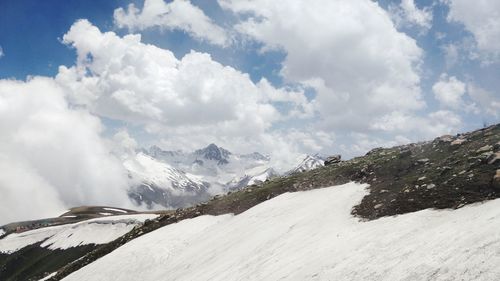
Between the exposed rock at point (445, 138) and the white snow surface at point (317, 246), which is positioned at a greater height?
the exposed rock at point (445, 138)

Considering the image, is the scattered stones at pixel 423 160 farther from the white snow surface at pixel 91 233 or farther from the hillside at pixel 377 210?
the white snow surface at pixel 91 233

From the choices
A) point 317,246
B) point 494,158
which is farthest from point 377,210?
point 494,158

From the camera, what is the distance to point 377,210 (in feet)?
95.3

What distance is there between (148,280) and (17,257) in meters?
121

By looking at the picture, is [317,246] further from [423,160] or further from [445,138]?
[445,138]

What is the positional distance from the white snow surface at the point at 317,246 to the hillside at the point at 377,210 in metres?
0.10

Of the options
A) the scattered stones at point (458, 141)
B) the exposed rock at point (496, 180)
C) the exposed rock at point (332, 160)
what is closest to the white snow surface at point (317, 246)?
the exposed rock at point (496, 180)

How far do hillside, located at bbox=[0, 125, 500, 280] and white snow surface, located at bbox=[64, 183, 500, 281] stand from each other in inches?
3.8

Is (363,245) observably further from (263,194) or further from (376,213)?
(263,194)

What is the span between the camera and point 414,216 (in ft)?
81.8

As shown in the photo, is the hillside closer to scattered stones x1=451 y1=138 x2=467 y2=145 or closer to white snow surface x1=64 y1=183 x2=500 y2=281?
white snow surface x1=64 y1=183 x2=500 y2=281

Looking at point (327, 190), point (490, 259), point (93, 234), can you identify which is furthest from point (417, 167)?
point (93, 234)

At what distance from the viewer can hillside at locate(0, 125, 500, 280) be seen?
20406 mm

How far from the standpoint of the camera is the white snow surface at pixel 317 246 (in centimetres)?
1755
